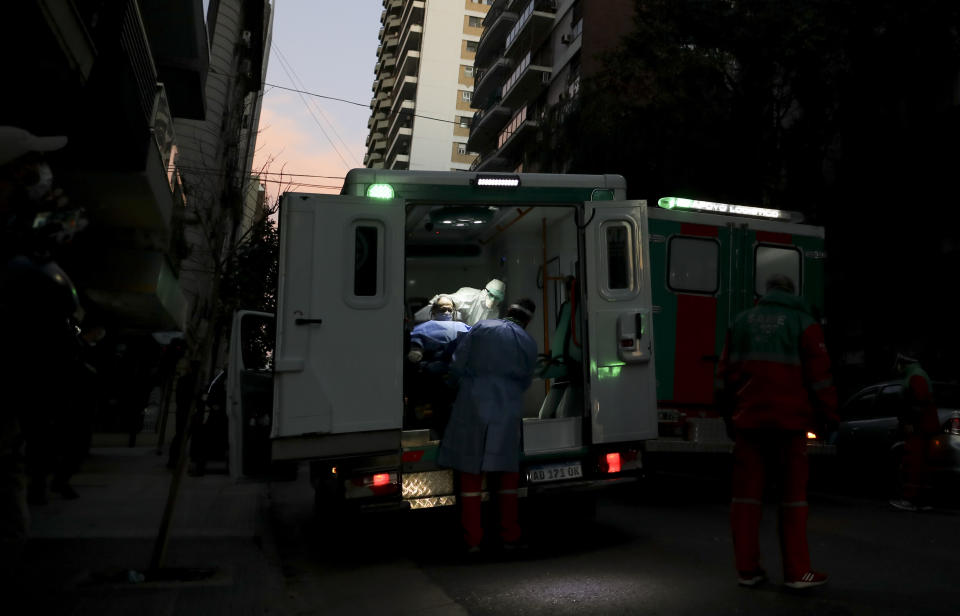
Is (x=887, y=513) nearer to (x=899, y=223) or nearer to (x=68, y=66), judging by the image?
(x=68, y=66)

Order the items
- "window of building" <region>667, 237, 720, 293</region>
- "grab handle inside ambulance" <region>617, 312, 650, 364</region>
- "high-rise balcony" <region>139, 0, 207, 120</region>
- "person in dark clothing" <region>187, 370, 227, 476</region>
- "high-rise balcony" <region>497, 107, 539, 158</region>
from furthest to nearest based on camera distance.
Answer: "high-rise balcony" <region>497, 107, 539, 158</region> < "high-rise balcony" <region>139, 0, 207, 120</region> < "person in dark clothing" <region>187, 370, 227, 476</region> < "window of building" <region>667, 237, 720, 293</region> < "grab handle inside ambulance" <region>617, 312, 650, 364</region>

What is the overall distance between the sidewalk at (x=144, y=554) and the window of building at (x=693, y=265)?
15.2 ft

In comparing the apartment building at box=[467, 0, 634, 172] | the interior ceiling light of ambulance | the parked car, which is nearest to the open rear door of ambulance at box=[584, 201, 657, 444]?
the interior ceiling light of ambulance

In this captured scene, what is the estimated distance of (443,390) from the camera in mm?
8023

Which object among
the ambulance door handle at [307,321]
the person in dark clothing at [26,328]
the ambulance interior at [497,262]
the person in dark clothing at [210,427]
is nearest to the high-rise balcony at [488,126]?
the person in dark clothing at [210,427]

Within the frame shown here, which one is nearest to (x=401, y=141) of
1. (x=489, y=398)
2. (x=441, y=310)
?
(x=441, y=310)

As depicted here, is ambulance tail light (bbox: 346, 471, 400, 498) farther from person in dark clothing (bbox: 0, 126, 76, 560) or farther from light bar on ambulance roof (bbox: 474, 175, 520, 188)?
person in dark clothing (bbox: 0, 126, 76, 560)

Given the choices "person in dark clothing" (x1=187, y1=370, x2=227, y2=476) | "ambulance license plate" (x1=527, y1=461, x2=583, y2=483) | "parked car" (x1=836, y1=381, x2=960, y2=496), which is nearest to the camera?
"ambulance license plate" (x1=527, y1=461, x2=583, y2=483)

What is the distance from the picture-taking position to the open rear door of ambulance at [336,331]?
656 cm

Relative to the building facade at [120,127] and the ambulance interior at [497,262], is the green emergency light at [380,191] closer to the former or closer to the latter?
the ambulance interior at [497,262]

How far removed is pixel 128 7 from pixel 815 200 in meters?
15.1

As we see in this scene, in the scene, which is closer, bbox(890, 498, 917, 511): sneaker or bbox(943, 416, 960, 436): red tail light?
bbox(890, 498, 917, 511): sneaker

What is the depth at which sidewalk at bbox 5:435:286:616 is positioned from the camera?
4.98 m

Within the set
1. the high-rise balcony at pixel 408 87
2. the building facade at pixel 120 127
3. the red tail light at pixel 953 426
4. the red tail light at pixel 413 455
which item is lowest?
the red tail light at pixel 413 455
